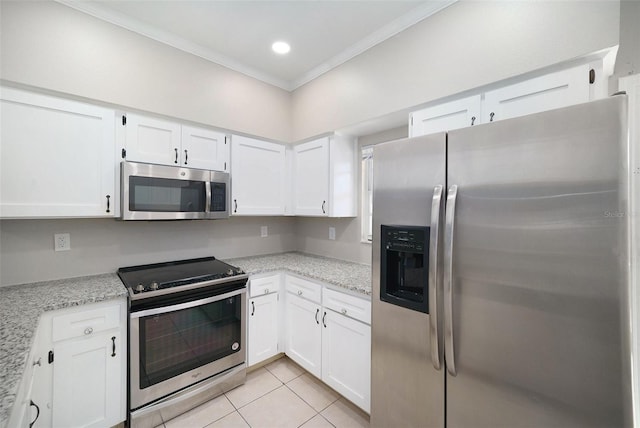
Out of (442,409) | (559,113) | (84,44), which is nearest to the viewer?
(559,113)

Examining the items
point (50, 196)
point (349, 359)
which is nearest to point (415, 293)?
point (349, 359)

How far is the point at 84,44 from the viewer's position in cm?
174

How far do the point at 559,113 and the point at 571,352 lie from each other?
816 millimetres

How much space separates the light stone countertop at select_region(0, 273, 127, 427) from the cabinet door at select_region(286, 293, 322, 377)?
4.14 ft

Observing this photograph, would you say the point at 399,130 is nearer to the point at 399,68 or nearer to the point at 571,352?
the point at 399,68

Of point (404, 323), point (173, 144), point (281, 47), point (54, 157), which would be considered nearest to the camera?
point (404, 323)

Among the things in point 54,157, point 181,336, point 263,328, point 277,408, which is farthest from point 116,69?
point 277,408

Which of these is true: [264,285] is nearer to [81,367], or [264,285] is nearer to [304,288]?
[304,288]

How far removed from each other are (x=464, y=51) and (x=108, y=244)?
2843 millimetres

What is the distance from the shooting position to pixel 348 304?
1.84m

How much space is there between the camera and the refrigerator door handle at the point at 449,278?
111cm

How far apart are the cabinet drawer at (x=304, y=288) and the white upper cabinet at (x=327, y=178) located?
667mm

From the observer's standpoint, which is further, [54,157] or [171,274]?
[171,274]

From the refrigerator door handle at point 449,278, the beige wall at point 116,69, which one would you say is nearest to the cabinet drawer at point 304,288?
the refrigerator door handle at point 449,278
